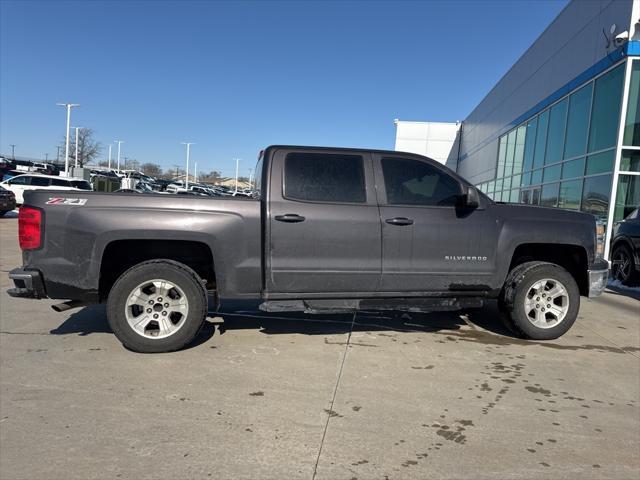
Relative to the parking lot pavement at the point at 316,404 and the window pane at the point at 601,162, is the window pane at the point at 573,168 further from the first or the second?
the parking lot pavement at the point at 316,404

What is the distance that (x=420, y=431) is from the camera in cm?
308

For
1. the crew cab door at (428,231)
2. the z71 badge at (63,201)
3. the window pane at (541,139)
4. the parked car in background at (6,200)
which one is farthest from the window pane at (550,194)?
the parked car in background at (6,200)

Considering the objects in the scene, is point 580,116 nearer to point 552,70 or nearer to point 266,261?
point 552,70

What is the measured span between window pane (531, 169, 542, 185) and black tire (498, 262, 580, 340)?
1394 centimetres

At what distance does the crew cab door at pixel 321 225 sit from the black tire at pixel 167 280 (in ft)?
2.38

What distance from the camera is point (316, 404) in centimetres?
342

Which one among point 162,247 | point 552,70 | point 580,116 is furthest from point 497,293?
point 552,70

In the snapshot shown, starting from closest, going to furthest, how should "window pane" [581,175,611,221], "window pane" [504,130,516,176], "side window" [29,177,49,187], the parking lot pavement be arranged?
the parking lot pavement → "window pane" [581,175,611,221] → "window pane" [504,130,516,176] → "side window" [29,177,49,187]

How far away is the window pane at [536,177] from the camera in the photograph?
57.7 ft

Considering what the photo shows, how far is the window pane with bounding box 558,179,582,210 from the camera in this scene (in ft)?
46.1

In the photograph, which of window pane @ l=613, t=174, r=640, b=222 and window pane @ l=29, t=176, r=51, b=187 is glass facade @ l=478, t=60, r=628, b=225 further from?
window pane @ l=29, t=176, r=51, b=187

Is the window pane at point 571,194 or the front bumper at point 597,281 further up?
the window pane at point 571,194

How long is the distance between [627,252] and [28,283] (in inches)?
419

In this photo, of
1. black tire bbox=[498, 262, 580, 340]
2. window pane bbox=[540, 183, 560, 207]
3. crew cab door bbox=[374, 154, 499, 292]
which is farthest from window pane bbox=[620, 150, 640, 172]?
crew cab door bbox=[374, 154, 499, 292]
